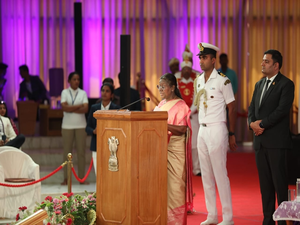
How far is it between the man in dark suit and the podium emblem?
1.36 m

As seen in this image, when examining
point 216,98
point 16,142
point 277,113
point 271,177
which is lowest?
point 271,177

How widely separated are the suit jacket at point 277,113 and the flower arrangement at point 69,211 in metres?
1.60

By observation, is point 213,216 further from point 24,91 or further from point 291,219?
point 24,91

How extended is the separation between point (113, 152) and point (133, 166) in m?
0.21

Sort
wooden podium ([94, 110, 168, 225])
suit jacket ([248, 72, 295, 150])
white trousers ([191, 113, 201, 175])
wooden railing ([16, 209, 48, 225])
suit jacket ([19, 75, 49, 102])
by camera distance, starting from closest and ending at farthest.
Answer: wooden railing ([16, 209, 48, 225]) → wooden podium ([94, 110, 168, 225]) → suit jacket ([248, 72, 295, 150]) → white trousers ([191, 113, 201, 175]) → suit jacket ([19, 75, 49, 102])

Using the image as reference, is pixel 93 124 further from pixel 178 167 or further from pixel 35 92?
pixel 35 92

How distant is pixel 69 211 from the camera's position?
4.67 m

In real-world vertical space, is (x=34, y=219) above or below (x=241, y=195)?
above

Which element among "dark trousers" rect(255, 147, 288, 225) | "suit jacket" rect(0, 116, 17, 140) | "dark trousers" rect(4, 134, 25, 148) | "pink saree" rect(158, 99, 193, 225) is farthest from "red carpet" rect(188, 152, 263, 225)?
"suit jacket" rect(0, 116, 17, 140)

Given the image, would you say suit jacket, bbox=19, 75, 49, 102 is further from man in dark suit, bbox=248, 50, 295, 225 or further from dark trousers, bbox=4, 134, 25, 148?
man in dark suit, bbox=248, 50, 295, 225

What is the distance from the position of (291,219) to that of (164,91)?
1.61 metres

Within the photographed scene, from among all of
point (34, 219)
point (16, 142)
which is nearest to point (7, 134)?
point (16, 142)

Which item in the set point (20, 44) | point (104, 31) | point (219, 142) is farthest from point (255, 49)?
point (219, 142)

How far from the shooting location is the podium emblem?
4230 mm
